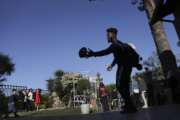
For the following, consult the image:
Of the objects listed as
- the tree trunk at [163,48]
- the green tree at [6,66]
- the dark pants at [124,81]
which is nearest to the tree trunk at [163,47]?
the tree trunk at [163,48]

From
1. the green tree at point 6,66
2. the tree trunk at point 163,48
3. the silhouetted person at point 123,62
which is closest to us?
the silhouetted person at point 123,62

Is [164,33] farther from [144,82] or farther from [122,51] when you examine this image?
[122,51]

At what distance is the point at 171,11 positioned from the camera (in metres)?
14.7

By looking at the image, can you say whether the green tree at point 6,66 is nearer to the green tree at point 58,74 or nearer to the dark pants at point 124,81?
the green tree at point 58,74

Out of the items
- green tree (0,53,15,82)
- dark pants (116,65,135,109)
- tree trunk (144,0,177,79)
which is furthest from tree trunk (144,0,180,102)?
green tree (0,53,15,82)

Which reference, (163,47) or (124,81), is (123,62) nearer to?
(124,81)

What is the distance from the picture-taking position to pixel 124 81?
7.73m

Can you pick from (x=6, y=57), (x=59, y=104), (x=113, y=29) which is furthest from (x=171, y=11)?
(x=6, y=57)

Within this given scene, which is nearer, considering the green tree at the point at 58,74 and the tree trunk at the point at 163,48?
the tree trunk at the point at 163,48

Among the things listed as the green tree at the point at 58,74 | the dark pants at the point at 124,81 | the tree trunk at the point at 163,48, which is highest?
the green tree at the point at 58,74

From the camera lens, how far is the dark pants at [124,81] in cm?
770

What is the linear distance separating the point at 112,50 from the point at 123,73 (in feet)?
1.57

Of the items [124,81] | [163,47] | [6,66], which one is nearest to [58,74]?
[6,66]

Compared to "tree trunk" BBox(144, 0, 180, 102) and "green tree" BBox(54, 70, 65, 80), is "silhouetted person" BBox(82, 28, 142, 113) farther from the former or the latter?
A: "green tree" BBox(54, 70, 65, 80)
